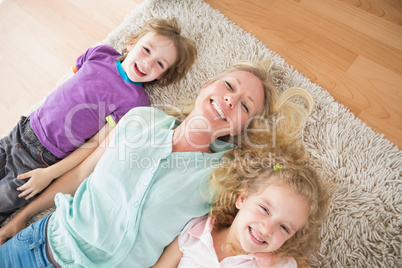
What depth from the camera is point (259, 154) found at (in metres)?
1.06

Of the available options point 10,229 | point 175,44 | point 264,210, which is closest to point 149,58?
point 175,44

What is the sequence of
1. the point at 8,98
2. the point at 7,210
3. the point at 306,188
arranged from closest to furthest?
the point at 306,188
the point at 7,210
the point at 8,98

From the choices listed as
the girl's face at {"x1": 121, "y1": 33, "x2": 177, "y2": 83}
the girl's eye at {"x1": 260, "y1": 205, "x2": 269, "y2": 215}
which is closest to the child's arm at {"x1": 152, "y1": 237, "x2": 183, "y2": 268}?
the girl's eye at {"x1": 260, "y1": 205, "x2": 269, "y2": 215}

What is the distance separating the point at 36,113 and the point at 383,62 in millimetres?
1555

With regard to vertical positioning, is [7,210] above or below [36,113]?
below

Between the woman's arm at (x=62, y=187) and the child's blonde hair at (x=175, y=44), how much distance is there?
40 cm

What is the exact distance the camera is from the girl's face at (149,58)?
1248 millimetres

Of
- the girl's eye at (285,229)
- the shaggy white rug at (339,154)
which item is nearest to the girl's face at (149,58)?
the shaggy white rug at (339,154)

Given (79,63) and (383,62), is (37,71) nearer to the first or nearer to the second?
(79,63)

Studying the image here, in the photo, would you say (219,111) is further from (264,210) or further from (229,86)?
(264,210)

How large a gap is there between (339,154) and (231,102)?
0.50 metres

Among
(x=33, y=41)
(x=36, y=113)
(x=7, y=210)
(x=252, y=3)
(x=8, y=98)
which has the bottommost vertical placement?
(x=7, y=210)

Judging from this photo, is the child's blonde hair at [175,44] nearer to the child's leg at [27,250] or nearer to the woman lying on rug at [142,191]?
the woman lying on rug at [142,191]

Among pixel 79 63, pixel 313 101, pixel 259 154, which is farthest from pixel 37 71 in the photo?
pixel 313 101
